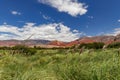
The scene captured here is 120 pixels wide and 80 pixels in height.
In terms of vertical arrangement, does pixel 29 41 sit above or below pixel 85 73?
above

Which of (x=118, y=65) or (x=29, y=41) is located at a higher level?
(x=29, y=41)

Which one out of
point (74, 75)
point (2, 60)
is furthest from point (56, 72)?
point (2, 60)

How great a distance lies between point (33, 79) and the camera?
5.61 meters

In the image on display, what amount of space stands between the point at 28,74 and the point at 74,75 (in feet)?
2.88

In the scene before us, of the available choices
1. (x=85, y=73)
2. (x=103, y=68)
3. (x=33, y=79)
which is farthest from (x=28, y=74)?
(x=103, y=68)

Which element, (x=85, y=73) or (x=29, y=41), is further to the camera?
(x=29, y=41)

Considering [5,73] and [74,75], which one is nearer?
[74,75]

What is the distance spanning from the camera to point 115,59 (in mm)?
5332

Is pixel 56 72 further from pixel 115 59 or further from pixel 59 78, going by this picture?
pixel 115 59

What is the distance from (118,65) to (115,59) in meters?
0.32

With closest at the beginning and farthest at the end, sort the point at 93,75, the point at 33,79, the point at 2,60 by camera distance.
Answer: the point at 93,75 < the point at 33,79 < the point at 2,60

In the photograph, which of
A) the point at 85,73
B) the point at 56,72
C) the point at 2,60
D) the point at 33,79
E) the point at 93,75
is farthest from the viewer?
the point at 2,60

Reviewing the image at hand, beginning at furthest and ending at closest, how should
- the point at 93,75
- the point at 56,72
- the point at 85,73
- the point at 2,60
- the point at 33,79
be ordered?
the point at 2,60
the point at 56,72
the point at 33,79
the point at 85,73
the point at 93,75

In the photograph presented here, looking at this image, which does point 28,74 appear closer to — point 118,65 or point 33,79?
point 33,79
